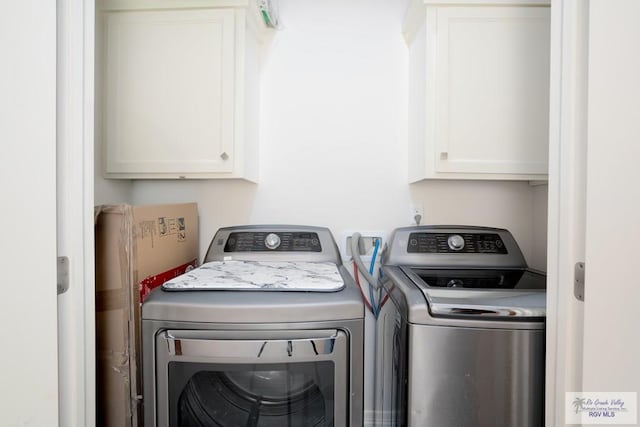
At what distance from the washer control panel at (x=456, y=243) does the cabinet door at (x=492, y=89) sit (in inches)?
11.4

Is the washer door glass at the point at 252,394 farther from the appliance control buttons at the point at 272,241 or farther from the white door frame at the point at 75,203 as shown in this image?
the appliance control buttons at the point at 272,241

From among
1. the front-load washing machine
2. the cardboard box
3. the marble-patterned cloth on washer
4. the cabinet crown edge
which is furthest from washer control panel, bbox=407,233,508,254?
the cardboard box

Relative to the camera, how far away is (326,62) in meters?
1.54

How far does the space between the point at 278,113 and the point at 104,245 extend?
959mm

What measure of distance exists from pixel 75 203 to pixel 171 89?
2.47 feet

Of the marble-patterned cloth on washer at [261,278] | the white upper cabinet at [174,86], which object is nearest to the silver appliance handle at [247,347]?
the marble-patterned cloth on washer at [261,278]

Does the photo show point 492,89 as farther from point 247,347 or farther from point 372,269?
point 247,347

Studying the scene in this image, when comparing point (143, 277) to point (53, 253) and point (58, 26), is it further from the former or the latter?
point (58, 26)

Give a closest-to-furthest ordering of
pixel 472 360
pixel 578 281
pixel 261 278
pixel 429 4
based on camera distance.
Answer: pixel 578 281 < pixel 472 360 < pixel 261 278 < pixel 429 4

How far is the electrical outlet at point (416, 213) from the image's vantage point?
1525 mm

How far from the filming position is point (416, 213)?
153 cm

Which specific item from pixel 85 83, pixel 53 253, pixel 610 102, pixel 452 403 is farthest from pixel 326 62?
pixel 452 403

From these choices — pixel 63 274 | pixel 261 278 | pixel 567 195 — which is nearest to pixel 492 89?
pixel 567 195

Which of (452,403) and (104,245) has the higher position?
(104,245)
